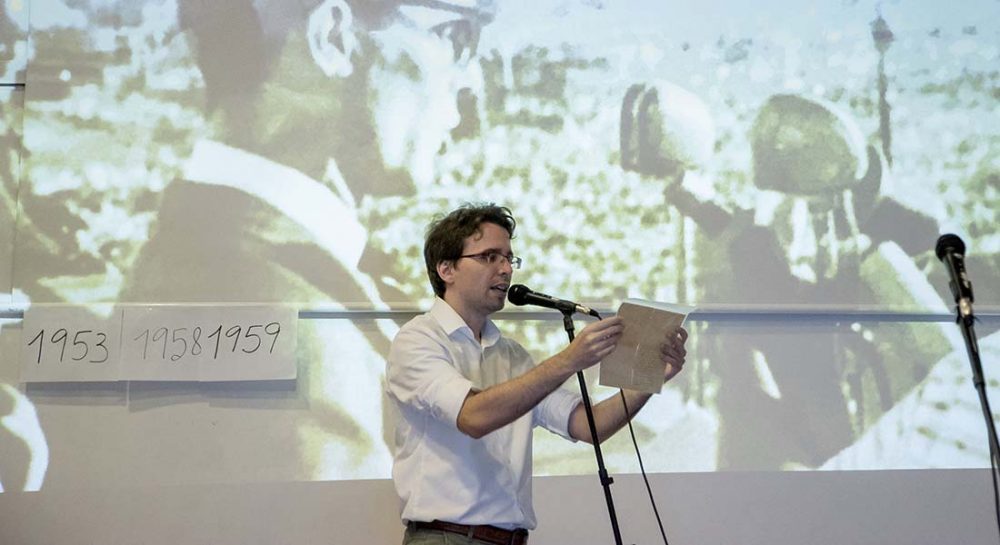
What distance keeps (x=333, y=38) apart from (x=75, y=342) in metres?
1.14

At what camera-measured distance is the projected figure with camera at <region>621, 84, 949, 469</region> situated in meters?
3.29

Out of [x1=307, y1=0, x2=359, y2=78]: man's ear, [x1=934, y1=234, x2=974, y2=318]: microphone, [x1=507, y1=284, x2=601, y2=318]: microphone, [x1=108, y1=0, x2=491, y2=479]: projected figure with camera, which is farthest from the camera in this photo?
[x1=307, y1=0, x2=359, y2=78]: man's ear

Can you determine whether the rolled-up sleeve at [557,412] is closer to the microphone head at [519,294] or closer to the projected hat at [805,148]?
the microphone head at [519,294]

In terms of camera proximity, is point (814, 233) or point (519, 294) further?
point (814, 233)

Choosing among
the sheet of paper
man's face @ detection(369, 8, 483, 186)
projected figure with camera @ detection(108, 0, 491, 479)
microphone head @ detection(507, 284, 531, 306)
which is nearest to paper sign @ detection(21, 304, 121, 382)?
projected figure with camera @ detection(108, 0, 491, 479)

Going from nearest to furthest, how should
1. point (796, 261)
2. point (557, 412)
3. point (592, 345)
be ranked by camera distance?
1. point (592, 345)
2. point (557, 412)
3. point (796, 261)

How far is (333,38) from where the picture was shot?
10.6 feet

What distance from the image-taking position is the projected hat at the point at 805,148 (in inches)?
133

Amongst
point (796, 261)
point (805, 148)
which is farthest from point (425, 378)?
point (805, 148)

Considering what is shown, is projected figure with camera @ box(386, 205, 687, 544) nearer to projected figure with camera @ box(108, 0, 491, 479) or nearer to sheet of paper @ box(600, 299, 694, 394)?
sheet of paper @ box(600, 299, 694, 394)

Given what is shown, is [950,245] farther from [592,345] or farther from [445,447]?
[445,447]

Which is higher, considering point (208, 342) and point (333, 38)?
point (333, 38)

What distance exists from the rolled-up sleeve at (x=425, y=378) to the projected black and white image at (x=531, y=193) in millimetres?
747

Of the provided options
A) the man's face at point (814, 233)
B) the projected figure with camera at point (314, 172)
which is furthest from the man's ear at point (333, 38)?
the man's face at point (814, 233)
